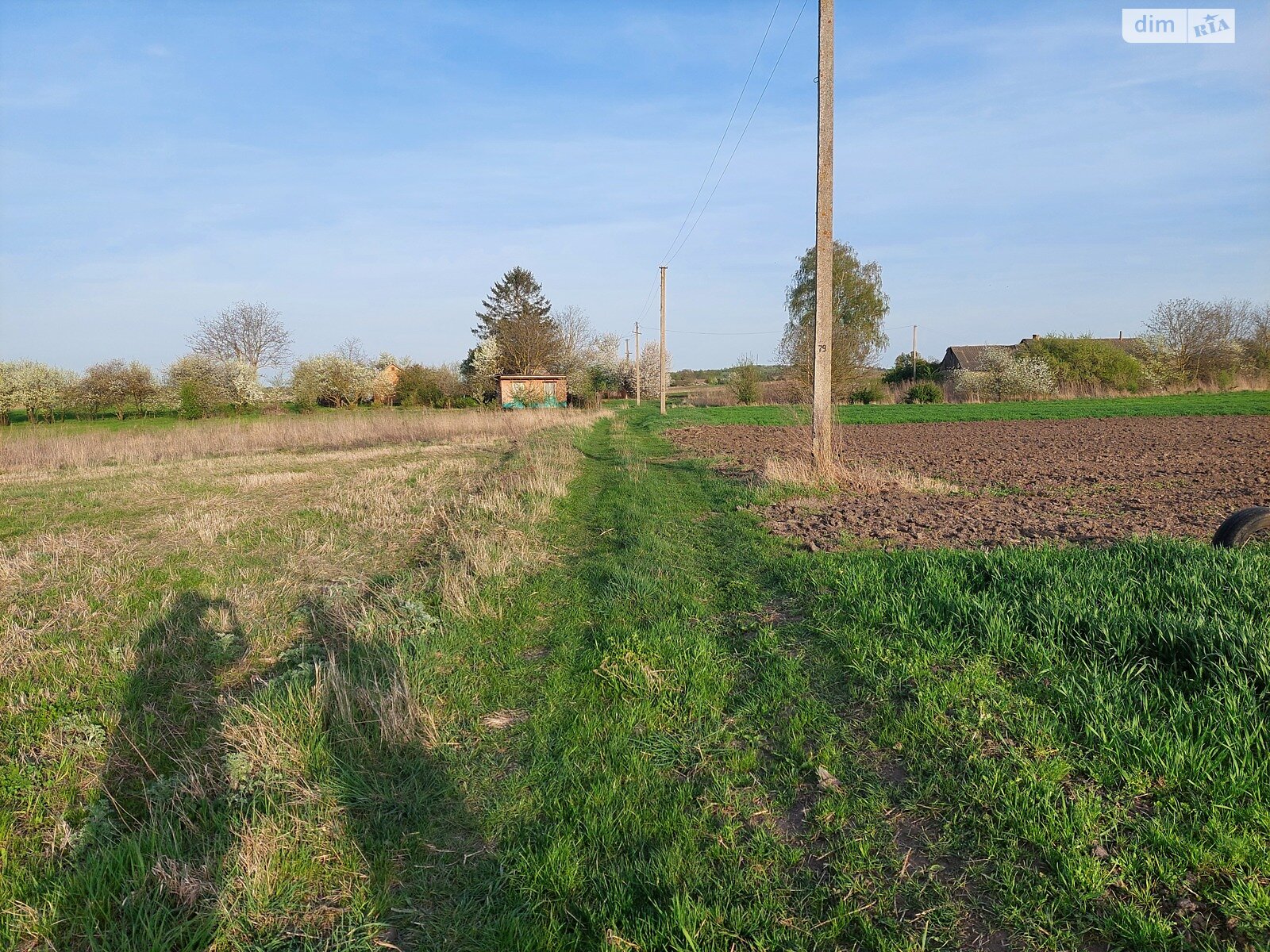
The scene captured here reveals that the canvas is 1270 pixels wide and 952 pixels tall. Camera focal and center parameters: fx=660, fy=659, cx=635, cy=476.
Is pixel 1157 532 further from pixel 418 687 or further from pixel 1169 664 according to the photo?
pixel 418 687

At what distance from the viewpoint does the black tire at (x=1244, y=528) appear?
5961 millimetres

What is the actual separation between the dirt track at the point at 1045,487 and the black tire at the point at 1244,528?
4.01ft

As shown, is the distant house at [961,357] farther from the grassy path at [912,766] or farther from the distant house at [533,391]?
the grassy path at [912,766]

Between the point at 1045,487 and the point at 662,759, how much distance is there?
11.0m

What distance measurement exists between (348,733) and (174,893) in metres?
1.22

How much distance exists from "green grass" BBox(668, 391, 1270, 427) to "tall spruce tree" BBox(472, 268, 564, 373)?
2630 cm

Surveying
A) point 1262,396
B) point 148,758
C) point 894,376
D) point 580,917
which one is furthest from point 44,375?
point 1262,396

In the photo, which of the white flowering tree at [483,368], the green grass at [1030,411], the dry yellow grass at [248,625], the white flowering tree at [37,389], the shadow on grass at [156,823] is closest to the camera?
the shadow on grass at [156,823]

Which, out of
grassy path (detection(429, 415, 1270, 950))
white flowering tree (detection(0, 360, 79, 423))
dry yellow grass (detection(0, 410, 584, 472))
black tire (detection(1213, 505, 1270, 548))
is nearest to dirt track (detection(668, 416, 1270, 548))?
black tire (detection(1213, 505, 1270, 548))

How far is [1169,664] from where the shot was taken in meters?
3.86

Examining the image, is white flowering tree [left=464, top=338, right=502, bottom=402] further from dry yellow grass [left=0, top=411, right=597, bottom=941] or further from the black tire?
the black tire

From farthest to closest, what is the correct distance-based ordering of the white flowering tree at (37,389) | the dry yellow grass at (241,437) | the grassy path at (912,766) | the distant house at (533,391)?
the distant house at (533,391), the white flowering tree at (37,389), the dry yellow grass at (241,437), the grassy path at (912,766)

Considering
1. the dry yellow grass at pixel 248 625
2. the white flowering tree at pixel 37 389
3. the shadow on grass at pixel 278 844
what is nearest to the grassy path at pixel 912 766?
the shadow on grass at pixel 278 844

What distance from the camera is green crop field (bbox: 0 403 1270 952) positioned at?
2590 millimetres
